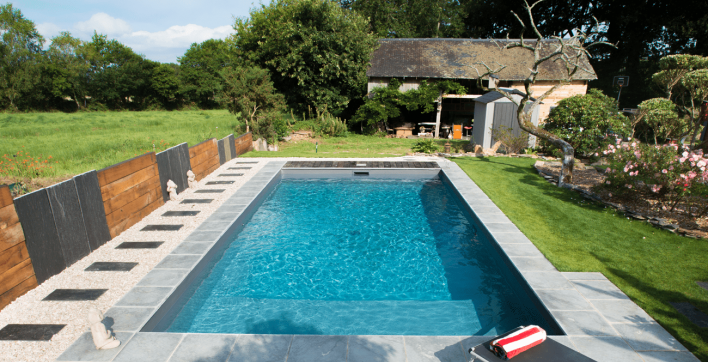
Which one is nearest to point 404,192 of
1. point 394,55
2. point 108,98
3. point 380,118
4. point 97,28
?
point 380,118

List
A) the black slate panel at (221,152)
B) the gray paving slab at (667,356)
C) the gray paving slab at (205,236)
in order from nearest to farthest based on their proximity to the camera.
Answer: the gray paving slab at (667,356)
the gray paving slab at (205,236)
the black slate panel at (221,152)

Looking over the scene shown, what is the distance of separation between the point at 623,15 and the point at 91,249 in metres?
33.9

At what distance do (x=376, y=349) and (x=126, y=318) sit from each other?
285 centimetres

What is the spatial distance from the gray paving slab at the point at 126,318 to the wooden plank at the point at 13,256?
4.61 ft

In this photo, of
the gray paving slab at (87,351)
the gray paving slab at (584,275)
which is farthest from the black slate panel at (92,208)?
the gray paving slab at (584,275)

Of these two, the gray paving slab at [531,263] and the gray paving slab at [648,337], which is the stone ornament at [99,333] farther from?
the gray paving slab at [648,337]

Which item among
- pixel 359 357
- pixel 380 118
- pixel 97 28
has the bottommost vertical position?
pixel 359 357

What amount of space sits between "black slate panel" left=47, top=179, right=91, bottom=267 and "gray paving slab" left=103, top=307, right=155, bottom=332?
1835 mm

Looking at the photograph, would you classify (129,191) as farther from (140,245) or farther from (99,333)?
(99,333)

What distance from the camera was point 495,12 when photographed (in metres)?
30.4

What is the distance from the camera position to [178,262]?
5.41 m

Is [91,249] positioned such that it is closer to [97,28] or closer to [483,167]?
[483,167]

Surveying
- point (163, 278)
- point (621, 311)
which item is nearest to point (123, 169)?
point (163, 278)

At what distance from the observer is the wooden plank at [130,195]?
6406 mm
